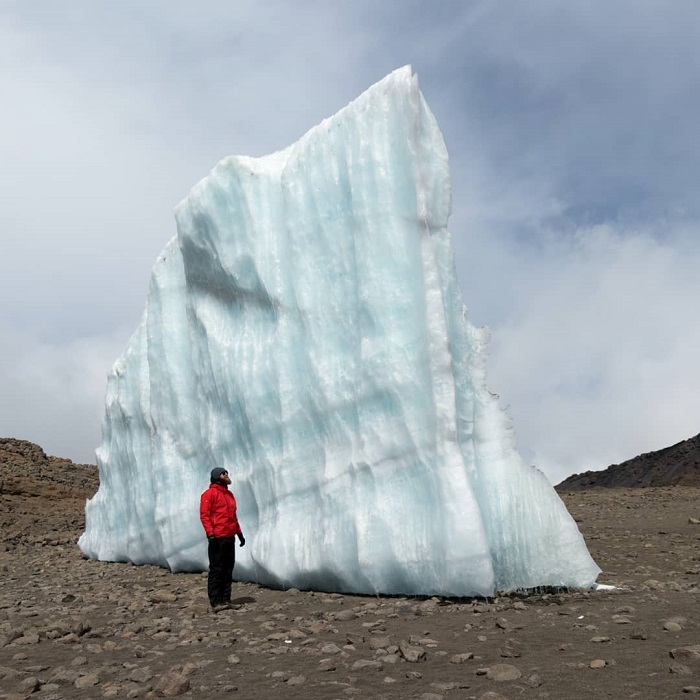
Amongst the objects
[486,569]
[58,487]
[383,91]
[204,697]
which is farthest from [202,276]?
[58,487]

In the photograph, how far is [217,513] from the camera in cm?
700

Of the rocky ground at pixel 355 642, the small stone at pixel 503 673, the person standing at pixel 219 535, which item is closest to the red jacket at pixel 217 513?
the person standing at pixel 219 535

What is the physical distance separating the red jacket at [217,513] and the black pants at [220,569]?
71 mm

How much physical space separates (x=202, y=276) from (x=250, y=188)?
53.9 inches

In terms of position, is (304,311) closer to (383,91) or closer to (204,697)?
(383,91)

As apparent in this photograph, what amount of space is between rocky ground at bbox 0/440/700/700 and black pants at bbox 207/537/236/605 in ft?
0.48

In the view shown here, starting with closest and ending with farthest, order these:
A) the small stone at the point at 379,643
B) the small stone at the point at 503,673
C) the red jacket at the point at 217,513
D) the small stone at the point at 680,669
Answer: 1. the small stone at the point at 680,669
2. the small stone at the point at 503,673
3. the small stone at the point at 379,643
4. the red jacket at the point at 217,513

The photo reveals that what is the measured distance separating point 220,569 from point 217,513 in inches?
19.5

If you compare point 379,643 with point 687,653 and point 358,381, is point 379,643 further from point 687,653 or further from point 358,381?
point 358,381

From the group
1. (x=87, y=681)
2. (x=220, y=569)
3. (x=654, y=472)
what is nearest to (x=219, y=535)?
(x=220, y=569)

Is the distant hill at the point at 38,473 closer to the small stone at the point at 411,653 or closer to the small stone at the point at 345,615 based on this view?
the small stone at the point at 345,615

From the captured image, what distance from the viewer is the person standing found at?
6770 millimetres

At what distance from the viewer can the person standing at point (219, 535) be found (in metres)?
6.77

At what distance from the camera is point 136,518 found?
1147 cm
